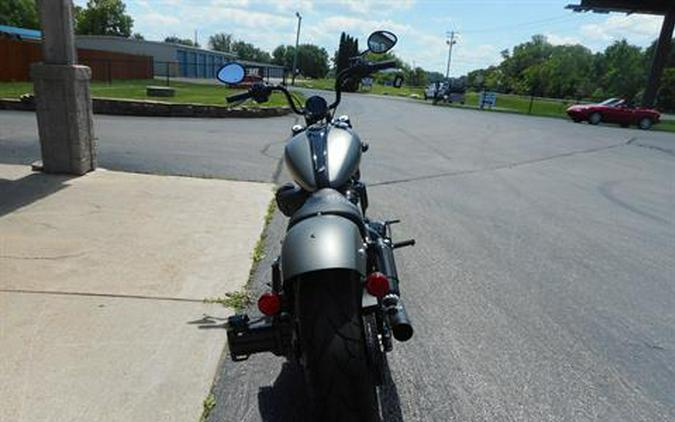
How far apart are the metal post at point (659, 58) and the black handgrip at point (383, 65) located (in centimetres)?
3777

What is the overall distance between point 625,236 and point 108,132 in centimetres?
1043

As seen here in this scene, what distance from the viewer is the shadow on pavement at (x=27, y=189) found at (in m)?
5.75

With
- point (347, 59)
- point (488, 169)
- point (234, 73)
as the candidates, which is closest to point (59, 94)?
point (234, 73)

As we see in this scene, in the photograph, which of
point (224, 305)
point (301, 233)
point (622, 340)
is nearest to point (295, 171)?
point (301, 233)

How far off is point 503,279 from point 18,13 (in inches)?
3413

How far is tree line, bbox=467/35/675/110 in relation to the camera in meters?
65.5

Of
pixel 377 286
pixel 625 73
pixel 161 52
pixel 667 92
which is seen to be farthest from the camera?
pixel 625 73

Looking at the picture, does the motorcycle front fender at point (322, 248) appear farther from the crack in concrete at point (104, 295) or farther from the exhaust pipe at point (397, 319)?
the crack in concrete at point (104, 295)

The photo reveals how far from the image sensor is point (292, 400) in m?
2.84

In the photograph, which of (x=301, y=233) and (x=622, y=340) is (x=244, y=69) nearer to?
(x=301, y=233)

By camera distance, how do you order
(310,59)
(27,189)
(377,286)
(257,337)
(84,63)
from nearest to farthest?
(377,286) < (257,337) < (27,189) < (84,63) < (310,59)

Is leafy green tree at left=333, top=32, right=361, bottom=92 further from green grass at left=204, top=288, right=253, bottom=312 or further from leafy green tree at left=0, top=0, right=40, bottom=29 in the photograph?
leafy green tree at left=0, top=0, right=40, bottom=29

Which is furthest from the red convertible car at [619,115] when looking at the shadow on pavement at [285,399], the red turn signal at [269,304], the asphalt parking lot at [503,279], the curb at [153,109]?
the red turn signal at [269,304]

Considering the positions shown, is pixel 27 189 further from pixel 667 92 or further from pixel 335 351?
pixel 667 92
